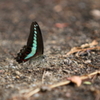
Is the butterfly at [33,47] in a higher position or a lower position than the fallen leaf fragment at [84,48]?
higher

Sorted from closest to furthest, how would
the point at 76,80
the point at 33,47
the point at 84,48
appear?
the point at 76,80 → the point at 33,47 → the point at 84,48

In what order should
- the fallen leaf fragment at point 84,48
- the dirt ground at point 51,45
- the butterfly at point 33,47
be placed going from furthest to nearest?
1. the fallen leaf fragment at point 84,48
2. the butterfly at point 33,47
3. the dirt ground at point 51,45

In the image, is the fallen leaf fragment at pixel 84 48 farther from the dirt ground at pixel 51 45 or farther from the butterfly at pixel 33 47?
the butterfly at pixel 33 47

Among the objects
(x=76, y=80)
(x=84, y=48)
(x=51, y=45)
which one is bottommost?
(x=76, y=80)

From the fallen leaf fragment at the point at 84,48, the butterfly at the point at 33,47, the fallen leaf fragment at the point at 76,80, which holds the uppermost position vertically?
the butterfly at the point at 33,47

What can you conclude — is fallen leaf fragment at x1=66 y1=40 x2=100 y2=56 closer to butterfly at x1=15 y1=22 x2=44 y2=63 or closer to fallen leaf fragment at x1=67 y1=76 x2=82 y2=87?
butterfly at x1=15 y1=22 x2=44 y2=63

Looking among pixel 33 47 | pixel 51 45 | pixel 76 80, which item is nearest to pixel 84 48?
pixel 51 45

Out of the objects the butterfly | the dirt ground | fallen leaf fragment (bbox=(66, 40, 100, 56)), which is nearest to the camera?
the dirt ground

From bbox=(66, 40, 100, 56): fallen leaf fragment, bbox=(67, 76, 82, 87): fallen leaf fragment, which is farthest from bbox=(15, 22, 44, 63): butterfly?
bbox=(67, 76, 82, 87): fallen leaf fragment

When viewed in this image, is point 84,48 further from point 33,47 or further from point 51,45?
point 33,47

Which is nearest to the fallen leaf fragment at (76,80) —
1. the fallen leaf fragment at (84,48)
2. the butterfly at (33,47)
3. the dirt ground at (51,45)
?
the dirt ground at (51,45)
